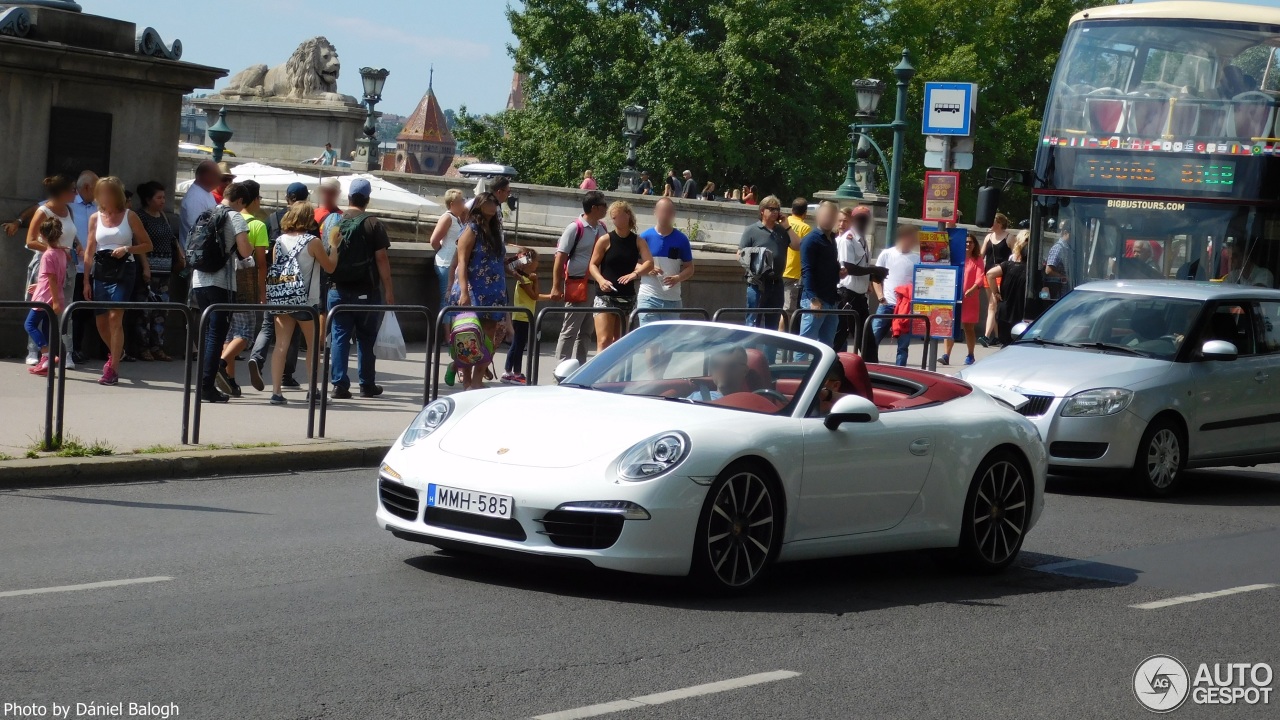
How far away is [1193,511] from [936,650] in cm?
603

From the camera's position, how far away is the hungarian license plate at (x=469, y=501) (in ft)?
24.2

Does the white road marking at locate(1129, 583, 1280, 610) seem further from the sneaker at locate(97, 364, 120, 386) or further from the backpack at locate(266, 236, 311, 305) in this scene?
the sneaker at locate(97, 364, 120, 386)

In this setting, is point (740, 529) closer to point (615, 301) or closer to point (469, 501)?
point (469, 501)

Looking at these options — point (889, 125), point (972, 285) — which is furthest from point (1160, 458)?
point (889, 125)

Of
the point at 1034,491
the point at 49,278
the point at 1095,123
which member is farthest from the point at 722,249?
the point at 1034,491

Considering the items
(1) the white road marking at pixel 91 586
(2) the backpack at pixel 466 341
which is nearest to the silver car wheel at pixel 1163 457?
(2) the backpack at pixel 466 341

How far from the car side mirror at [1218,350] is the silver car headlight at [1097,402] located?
0.83m

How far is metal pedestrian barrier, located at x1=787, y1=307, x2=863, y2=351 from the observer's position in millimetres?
17016

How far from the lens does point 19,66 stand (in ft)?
51.6

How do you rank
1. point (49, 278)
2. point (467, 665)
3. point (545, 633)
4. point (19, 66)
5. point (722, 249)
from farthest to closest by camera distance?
point (722, 249)
point (19, 66)
point (49, 278)
point (545, 633)
point (467, 665)

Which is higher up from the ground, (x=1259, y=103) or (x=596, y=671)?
(x=1259, y=103)

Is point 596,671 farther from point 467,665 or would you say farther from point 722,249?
point 722,249

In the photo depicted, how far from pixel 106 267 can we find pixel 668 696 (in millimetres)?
10488

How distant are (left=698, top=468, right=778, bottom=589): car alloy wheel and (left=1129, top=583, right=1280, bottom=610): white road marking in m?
1.96
